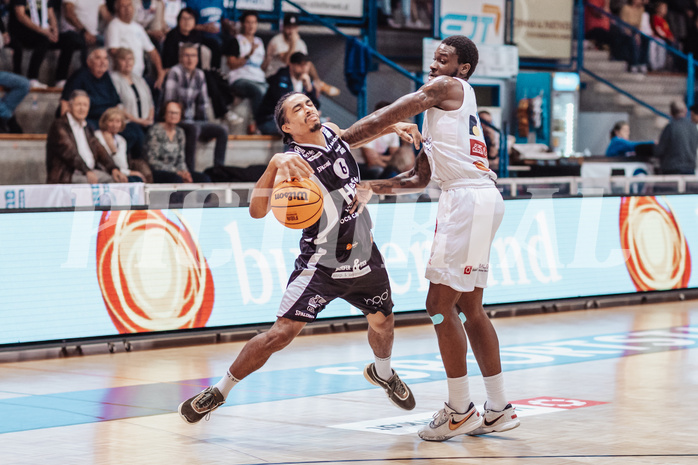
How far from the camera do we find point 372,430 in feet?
19.9

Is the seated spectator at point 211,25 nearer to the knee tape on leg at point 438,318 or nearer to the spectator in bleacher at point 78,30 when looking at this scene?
the spectator in bleacher at point 78,30

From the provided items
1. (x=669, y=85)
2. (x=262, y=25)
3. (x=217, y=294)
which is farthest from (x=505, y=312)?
(x=669, y=85)

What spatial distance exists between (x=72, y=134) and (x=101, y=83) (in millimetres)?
1035

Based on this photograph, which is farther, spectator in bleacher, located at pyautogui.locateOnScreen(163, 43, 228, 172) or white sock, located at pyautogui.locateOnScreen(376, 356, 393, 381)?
spectator in bleacher, located at pyautogui.locateOnScreen(163, 43, 228, 172)

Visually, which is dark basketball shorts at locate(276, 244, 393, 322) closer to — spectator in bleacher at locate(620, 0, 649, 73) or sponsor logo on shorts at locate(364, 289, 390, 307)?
sponsor logo on shorts at locate(364, 289, 390, 307)

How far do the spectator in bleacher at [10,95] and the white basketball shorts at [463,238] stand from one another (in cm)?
850

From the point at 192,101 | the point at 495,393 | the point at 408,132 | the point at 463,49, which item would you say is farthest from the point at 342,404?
the point at 192,101

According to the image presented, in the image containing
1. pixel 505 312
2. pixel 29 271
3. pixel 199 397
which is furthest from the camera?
pixel 505 312

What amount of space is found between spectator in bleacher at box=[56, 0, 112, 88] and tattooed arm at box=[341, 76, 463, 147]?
8436mm

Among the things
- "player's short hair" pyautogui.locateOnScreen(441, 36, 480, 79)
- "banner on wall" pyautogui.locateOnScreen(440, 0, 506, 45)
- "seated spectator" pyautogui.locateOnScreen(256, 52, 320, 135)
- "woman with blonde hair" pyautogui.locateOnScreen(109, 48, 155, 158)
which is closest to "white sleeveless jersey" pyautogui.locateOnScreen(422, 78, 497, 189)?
"player's short hair" pyautogui.locateOnScreen(441, 36, 480, 79)

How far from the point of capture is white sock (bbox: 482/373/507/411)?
19.6ft

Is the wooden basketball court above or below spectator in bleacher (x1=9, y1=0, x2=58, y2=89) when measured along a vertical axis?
below

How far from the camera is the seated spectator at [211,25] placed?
14617 mm

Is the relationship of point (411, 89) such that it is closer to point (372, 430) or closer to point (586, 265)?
point (586, 265)
